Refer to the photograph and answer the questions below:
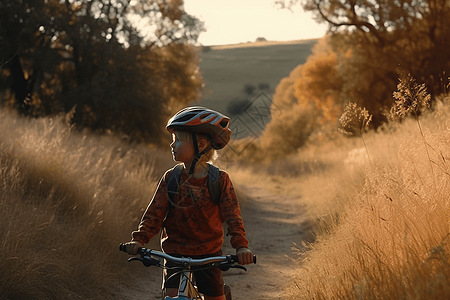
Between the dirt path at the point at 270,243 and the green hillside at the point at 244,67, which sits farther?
the green hillside at the point at 244,67

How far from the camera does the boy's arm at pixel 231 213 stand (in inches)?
123

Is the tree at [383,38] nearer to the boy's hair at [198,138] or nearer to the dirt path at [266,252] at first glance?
the dirt path at [266,252]

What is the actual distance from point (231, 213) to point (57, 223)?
3.60 meters

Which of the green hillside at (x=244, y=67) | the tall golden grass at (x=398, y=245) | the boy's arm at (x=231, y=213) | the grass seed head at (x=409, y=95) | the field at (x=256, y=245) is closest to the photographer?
the boy's arm at (x=231, y=213)

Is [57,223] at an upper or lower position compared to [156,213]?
lower

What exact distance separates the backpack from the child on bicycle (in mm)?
24

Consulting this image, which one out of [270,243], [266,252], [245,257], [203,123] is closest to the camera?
[245,257]

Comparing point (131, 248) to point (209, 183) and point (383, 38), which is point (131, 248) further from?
point (383, 38)

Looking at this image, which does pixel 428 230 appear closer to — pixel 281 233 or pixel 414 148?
pixel 414 148

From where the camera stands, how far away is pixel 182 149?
128 inches

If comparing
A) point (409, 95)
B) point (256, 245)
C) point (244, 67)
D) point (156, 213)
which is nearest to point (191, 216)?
point (156, 213)

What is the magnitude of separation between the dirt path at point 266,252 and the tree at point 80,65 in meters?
6.38

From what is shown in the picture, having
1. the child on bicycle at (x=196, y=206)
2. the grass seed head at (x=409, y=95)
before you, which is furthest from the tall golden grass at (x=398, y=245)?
the child on bicycle at (x=196, y=206)

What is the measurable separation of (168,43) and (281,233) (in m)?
14.6
